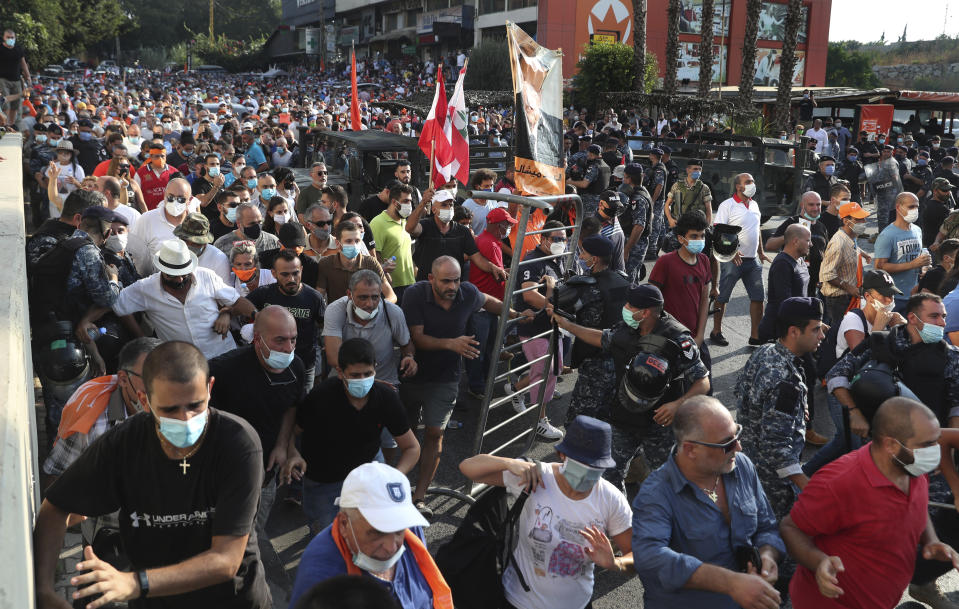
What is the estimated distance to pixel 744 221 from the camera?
9375mm

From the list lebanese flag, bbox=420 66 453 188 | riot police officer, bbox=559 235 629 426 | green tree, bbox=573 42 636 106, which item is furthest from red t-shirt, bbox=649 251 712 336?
green tree, bbox=573 42 636 106

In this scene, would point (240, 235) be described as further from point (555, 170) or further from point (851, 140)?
point (851, 140)

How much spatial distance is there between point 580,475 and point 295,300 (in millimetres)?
3038

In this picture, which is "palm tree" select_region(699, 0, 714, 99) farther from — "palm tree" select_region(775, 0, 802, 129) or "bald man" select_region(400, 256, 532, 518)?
"bald man" select_region(400, 256, 532, 518)

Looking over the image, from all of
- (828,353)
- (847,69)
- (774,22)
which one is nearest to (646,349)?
(828,353)

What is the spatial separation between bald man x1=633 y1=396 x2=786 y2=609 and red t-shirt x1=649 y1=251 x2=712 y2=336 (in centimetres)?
338

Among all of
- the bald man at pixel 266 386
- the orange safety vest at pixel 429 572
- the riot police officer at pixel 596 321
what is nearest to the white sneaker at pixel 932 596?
the riot police officer at pixel 596 321

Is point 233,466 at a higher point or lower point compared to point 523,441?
higher

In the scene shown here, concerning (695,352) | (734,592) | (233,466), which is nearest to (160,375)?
(233,466)

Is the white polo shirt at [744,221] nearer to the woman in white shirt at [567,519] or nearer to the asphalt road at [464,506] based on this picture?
the asphalt road at [464,506]

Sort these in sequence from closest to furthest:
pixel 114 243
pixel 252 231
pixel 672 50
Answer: pixel 114 243, pixel 252 231, pixel 672 50

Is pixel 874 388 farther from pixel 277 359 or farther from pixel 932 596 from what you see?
pixel 277 359

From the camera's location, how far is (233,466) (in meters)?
2.84

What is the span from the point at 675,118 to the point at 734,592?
28.5m
